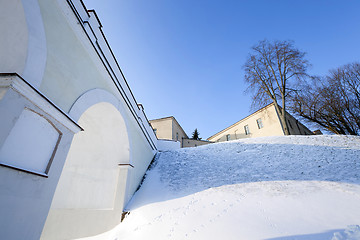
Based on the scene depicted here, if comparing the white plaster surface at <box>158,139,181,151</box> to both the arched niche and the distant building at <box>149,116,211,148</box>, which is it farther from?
the distant building at <box>149,116,211,148</box>

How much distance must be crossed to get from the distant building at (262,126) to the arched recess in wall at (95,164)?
17900 mm

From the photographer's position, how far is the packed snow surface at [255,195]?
11.5 ft

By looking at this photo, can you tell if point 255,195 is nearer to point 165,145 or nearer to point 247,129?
point 165,145

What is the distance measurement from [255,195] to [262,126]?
17.7 metres

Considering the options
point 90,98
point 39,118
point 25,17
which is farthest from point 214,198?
point 25,17

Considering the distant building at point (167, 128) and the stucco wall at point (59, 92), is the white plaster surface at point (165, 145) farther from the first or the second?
the distant building at point (167, 128)

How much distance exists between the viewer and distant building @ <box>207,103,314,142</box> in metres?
18.8

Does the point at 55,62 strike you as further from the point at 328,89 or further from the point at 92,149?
the point at 328,89

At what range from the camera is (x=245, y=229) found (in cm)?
347

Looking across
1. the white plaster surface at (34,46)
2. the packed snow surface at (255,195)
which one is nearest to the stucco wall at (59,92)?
the white plaster surface at (34,46)

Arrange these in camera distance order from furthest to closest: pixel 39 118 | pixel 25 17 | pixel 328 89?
1. pixel 328 89
2. pixel 39 118
3. pixel 25 17

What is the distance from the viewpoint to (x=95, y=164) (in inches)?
259

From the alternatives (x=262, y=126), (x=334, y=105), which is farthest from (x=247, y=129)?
(x=334, y=105)

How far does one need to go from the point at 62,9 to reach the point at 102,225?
6290 mm
